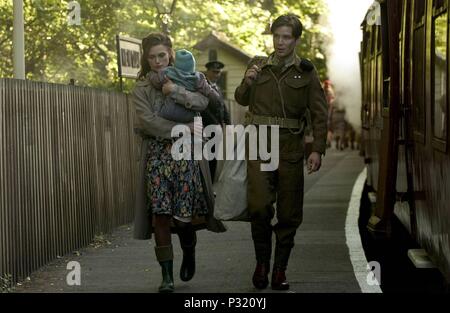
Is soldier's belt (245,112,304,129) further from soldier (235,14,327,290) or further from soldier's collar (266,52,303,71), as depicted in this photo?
soldier's collar (266,52,303,71)

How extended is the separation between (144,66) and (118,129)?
482 centimetres

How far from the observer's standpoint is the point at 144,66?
327 inches

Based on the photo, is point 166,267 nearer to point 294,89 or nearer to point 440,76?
point 294,89

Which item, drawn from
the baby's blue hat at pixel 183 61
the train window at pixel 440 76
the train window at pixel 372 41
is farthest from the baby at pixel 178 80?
the train window at pixel 372 41

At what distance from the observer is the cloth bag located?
8.13 meters

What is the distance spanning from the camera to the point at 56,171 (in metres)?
10.1

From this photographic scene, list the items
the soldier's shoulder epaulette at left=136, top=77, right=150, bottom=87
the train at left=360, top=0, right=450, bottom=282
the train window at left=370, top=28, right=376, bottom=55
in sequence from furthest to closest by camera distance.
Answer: the train window at left=370, top=28, right=376, bottom=55 < the soldier's shoulder epaulette at left=136, top=77, right=150, bottom=87 < the train at left=360, top=0, right=450, bottom=282

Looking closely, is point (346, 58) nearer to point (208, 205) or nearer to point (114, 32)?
point (114, 32)

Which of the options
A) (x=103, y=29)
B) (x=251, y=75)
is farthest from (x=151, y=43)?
(x=103, y=29)

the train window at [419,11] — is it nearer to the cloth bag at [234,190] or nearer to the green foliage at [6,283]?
the cloth bag at [234,190]

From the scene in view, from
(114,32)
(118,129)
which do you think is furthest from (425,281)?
(114,32)

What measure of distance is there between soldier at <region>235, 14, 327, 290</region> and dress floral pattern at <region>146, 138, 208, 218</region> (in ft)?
1.56

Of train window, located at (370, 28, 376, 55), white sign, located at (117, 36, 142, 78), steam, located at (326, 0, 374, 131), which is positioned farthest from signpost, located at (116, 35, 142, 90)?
steam, located at (326, 0, 374, 131)

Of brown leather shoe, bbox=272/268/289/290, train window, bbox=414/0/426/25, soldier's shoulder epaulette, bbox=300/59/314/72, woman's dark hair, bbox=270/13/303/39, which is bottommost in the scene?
brown leather shoe, bbox=272/268/289/290
